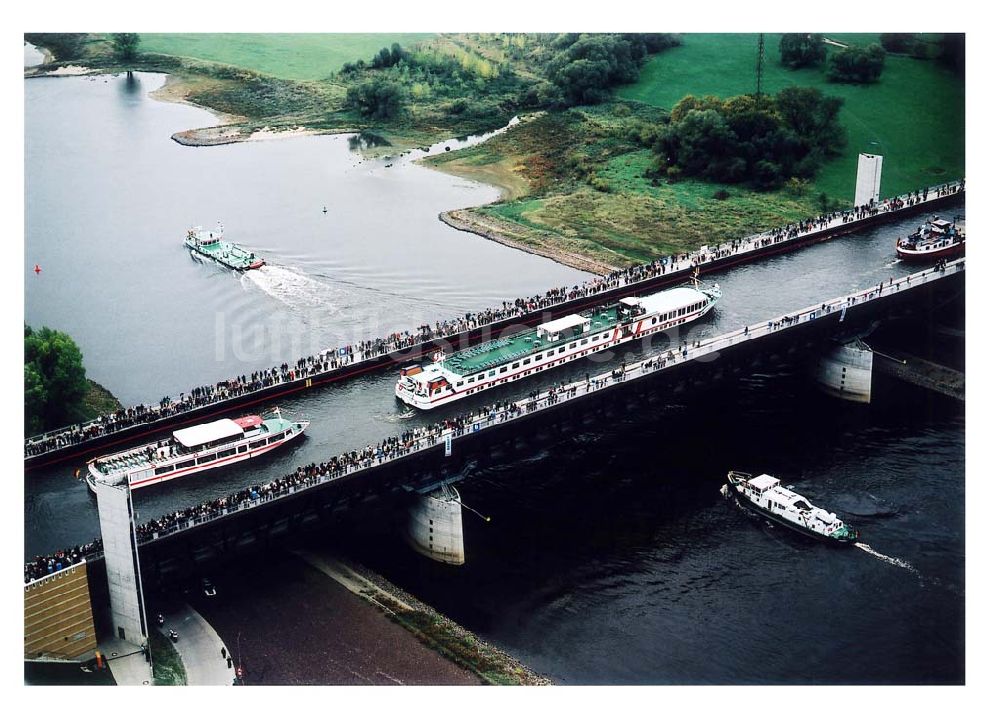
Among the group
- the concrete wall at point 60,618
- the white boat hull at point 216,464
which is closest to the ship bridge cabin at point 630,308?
the white boat hull at point 216,464

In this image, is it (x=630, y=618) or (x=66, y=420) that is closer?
(x=630, y=618)

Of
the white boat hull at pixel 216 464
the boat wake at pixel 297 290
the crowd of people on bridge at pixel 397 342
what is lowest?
the boat wake at pixel 297 290

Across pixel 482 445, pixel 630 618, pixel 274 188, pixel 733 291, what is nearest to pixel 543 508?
pixel 482 445

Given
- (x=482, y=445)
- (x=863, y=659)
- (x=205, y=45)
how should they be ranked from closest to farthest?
1. (x=863, y=659)
2. (x=482, y=445)
3. (x=205, y=45)

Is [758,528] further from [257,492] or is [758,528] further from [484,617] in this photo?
[257,492]

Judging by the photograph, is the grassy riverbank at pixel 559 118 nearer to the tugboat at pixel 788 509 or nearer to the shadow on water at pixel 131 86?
the shadow on water at pixel 131 86

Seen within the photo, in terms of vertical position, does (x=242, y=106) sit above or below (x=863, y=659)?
above
